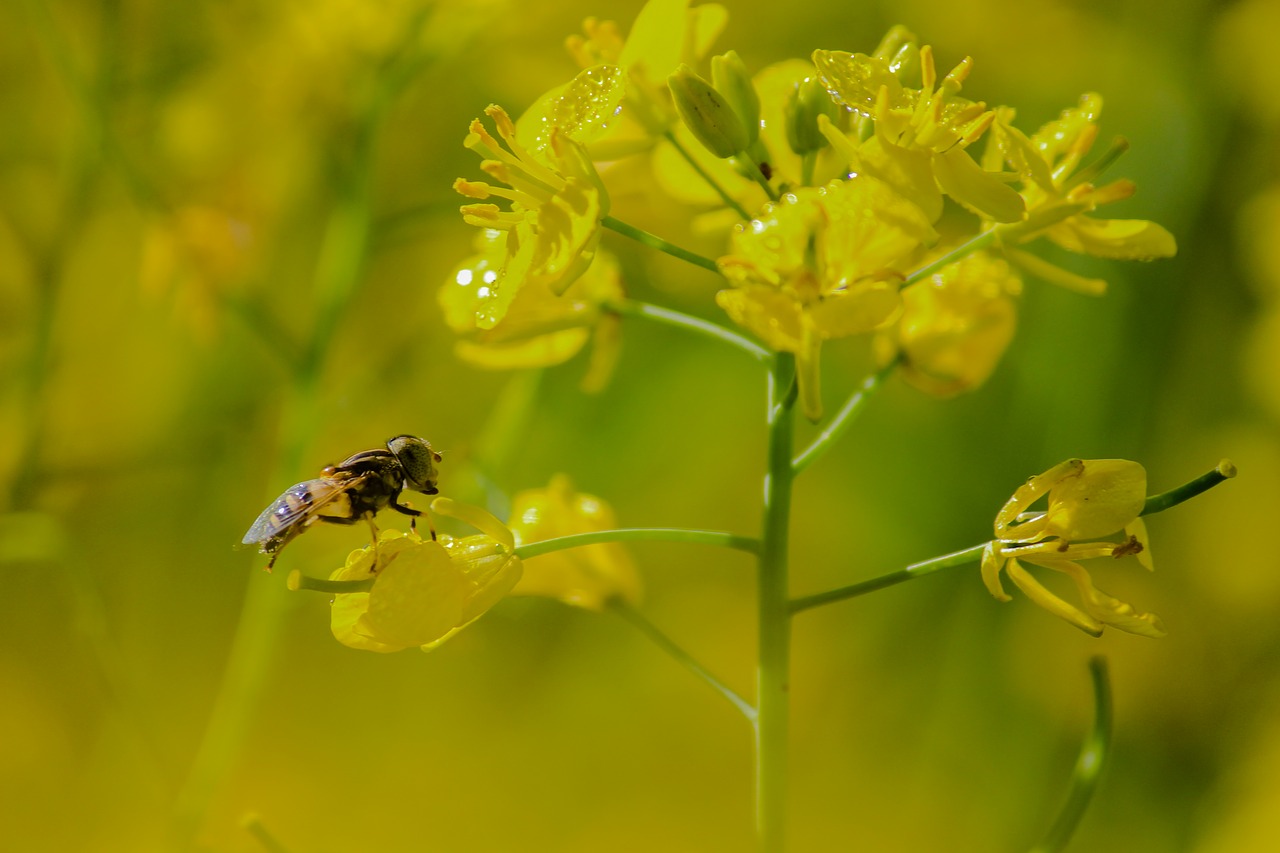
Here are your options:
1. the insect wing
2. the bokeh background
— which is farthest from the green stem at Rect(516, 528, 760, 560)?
the bokeh background

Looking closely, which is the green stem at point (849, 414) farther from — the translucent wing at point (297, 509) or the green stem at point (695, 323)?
the translucent wing at point (297, 509)

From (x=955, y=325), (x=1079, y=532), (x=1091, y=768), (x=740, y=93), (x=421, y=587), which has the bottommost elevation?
(x=1091, y=768)

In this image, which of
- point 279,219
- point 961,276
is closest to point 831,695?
point 961,276

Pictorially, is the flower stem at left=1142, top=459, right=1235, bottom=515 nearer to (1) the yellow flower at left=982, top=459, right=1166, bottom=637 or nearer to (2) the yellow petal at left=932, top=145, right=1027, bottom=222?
(1) the yellow flower at left=982, top=459, right=1166, bottom=637

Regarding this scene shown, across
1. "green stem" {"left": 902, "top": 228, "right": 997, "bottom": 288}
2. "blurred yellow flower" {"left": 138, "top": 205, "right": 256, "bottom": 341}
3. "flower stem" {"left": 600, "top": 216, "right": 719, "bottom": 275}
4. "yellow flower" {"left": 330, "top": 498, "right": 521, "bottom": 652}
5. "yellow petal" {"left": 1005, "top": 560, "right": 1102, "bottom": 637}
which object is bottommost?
"yellow petal" {"left": 1005, "top": 560, "right": 1102, "bottom": 637}

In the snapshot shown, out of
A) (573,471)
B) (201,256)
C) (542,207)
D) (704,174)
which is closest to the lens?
(542,207)

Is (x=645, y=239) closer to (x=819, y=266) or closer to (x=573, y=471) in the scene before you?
(x=819, y=266)

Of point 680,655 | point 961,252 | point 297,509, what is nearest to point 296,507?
point 297,509
